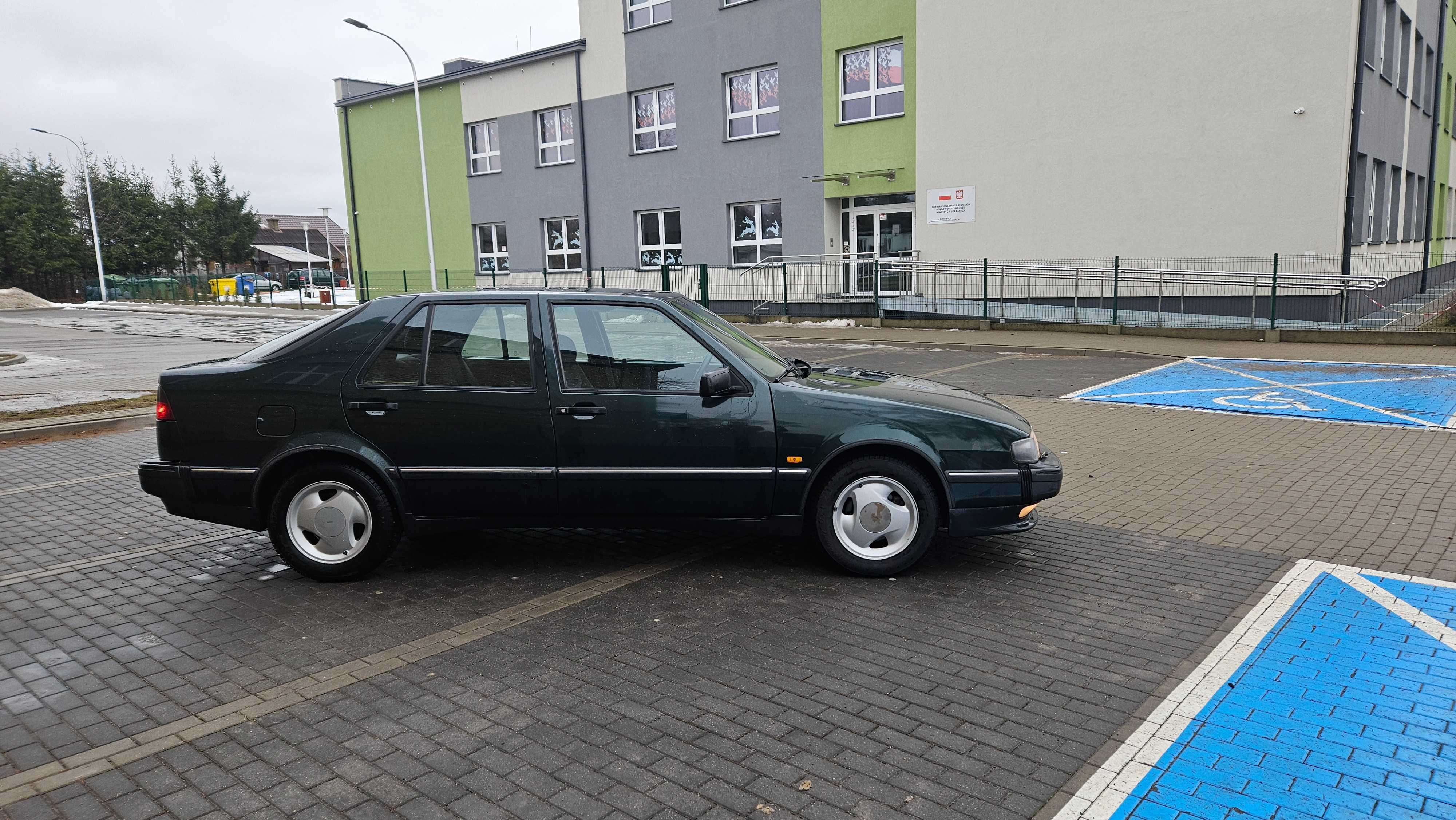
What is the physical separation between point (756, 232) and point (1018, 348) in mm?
10993

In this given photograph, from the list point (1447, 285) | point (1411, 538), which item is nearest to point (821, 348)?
point (1411, 538)

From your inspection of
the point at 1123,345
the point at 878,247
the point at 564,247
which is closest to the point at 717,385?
the point at 1123,345

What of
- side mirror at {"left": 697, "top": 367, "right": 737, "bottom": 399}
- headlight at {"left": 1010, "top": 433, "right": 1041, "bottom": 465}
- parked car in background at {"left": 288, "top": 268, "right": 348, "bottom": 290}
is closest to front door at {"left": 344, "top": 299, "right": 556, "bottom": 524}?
side mirror at {"left": 697, "top": 367, "right": 737, "bottom": 399}

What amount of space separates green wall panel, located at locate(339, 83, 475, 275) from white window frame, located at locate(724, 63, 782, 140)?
10855 mm

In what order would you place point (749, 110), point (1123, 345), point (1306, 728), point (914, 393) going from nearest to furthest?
point (1306, 728), point (914, 393), point (1123, 345), point (749, 110)

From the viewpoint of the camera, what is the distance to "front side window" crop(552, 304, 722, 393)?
5.34 metres

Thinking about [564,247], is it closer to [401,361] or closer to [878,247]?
[878,247]

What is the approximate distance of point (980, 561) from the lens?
18.7 feet

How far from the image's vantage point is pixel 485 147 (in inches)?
1330

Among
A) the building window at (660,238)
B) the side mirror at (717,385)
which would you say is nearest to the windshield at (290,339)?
the side mirror at (717,385)

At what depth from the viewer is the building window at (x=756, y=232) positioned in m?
27.3

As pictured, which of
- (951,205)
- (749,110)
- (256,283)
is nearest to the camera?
(951,205)

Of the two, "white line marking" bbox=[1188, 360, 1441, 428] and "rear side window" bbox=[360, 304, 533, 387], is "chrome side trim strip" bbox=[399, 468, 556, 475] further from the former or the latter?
"white line marking" bbox=[1188, 360, 1441, 428]

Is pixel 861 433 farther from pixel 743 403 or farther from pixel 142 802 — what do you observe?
pixel 142 802
